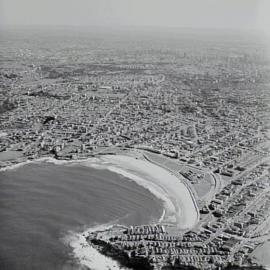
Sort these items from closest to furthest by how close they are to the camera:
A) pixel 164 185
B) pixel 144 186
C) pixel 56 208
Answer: pixel 56 208 → pixel 144 186 → pixel 164 185

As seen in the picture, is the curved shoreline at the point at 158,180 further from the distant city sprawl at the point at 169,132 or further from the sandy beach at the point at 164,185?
the distant city sprawl at the point at 169,132

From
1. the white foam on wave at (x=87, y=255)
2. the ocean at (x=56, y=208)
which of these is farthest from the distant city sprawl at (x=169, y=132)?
the ocean at (x=56, y=208)

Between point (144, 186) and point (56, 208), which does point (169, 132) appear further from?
point (56, 208)

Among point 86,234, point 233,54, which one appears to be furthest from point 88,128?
point 233,54

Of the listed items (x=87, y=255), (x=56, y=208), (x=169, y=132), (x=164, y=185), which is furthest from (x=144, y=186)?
(x=169, y=132)

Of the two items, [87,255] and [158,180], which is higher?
[158,180]

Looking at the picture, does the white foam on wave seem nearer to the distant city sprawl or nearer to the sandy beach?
the distant city sprawl

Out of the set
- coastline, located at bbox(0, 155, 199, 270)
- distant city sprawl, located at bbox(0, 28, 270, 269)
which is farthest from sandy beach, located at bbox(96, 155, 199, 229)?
distant city sprawl, located at bbox(0, 28, 270, 269)

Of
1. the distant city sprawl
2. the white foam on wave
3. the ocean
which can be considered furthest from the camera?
the distant city sprawl
